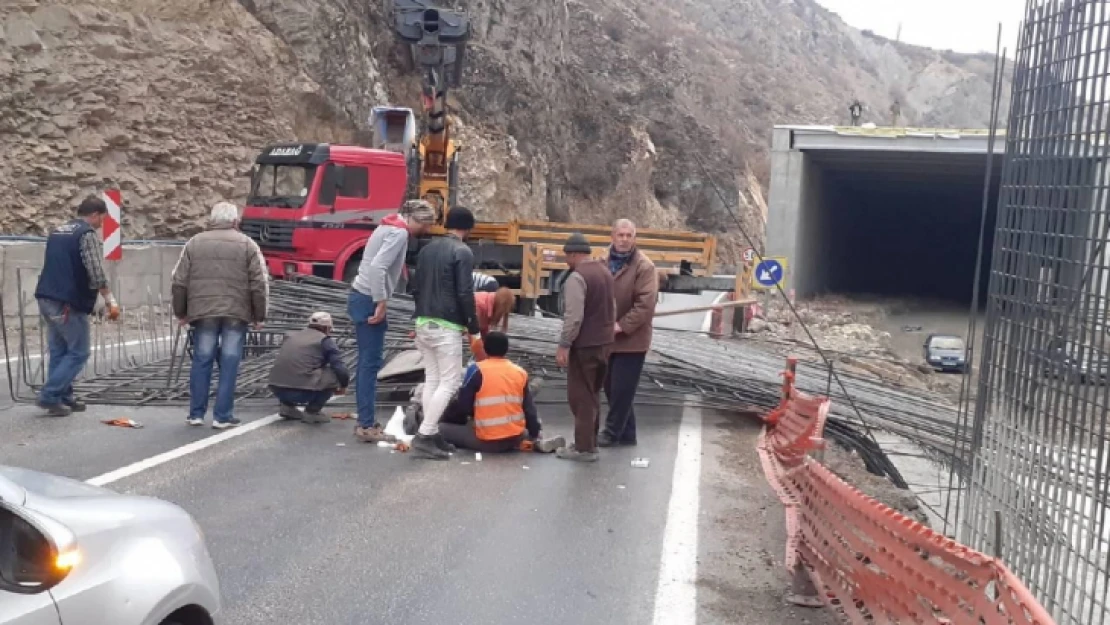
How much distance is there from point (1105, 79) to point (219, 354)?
7065mm

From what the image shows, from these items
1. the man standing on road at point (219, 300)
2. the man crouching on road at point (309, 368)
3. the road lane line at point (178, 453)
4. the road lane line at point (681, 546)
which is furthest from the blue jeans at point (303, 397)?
the road lane line at point (681, 546)

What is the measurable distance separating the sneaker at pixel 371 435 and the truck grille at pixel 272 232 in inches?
399

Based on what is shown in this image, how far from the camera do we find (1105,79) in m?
4.68

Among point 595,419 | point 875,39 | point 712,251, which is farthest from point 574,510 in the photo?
point 875,39

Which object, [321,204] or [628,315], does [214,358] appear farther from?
[321,204]

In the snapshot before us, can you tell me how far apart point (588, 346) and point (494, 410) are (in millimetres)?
914

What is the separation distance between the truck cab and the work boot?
33.6 feet

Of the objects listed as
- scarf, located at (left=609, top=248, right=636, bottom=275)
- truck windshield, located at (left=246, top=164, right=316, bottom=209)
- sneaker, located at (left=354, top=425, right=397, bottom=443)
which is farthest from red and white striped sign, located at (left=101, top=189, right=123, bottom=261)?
scarf, located at (left=609, top=248, right=636, bottom=275)

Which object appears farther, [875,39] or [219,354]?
[875,39]

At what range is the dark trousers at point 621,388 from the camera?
925 centimetres

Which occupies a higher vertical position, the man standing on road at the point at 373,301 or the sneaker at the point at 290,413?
the man standing on road at the point at 373,301

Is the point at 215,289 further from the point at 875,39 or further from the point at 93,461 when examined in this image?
the point at 875,39

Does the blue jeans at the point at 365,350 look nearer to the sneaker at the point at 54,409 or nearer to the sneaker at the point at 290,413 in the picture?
the sneaker at the point at 290,413

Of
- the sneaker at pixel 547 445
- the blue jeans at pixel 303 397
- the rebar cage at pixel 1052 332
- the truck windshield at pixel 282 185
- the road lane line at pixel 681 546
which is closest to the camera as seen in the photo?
the rebar cage at pixel 1052 332
